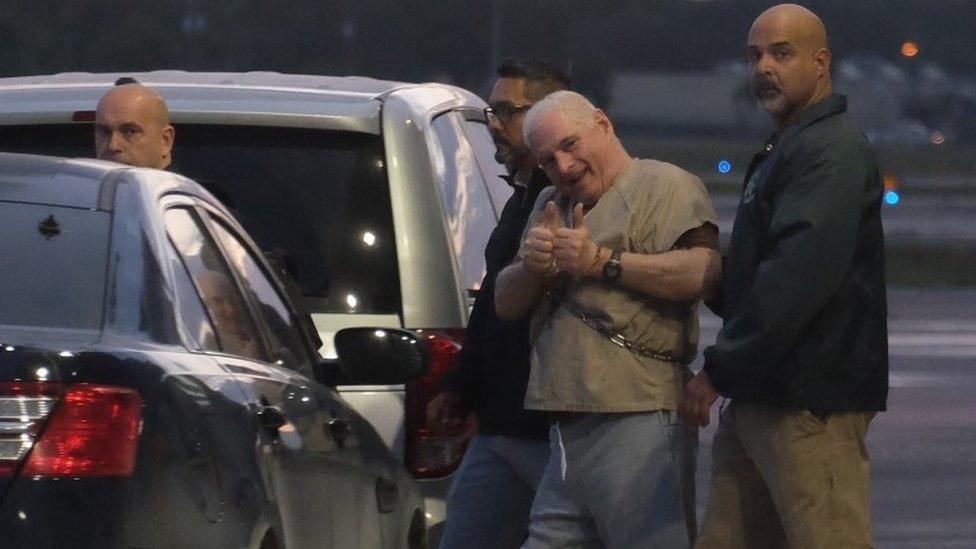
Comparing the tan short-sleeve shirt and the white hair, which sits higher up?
the white hair

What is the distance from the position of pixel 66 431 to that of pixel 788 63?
90.0 inches

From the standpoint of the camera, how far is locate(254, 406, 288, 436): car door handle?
14.4ft

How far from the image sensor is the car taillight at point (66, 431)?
3602mm

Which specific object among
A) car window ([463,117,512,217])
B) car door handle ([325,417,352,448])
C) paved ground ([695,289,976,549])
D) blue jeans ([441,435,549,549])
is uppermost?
car window ([463,117,512,217])

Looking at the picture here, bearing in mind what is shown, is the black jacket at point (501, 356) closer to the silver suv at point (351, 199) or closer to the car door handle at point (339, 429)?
the silver suv at point (351, 199)

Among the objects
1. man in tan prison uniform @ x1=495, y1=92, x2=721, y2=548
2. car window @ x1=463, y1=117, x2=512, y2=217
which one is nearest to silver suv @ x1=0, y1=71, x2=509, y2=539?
car window @ x1=463, y1=117, x2=512, y2=217

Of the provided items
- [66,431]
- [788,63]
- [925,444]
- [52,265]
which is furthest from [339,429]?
[925,444]

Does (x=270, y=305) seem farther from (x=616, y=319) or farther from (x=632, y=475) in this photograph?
(x=632, y=475)

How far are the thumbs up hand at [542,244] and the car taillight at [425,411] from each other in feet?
3.07

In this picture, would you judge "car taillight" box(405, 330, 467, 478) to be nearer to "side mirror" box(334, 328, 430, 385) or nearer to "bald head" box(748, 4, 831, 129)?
"side mirror" box(334, 328, 430, 385)

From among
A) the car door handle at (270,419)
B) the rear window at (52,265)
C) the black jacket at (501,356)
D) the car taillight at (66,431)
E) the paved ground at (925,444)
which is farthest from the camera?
the paved ground at (925,444)

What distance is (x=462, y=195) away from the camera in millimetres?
6859

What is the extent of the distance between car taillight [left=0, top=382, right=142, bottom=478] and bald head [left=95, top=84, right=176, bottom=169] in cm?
251

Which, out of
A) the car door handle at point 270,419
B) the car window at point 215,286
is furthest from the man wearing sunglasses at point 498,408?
the car door handle at point 270,419
